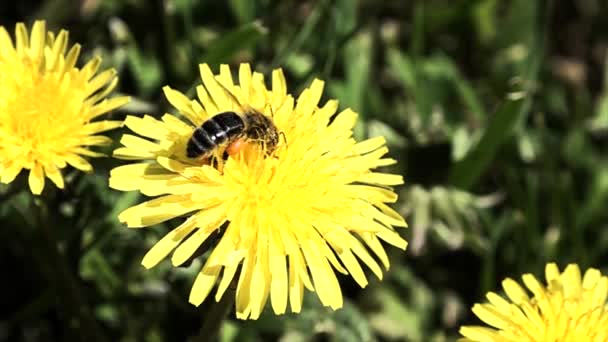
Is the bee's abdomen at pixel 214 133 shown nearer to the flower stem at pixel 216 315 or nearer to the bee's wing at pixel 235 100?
the bee's wing at pixel 235 100

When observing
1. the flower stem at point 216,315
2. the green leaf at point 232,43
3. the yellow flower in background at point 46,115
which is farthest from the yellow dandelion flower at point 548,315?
the green leaf at point 232,43

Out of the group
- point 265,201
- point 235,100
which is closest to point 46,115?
point 235,100

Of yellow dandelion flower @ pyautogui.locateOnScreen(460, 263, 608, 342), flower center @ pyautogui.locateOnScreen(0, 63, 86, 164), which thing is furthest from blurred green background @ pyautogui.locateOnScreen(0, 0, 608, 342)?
yellow dandelion flower @ pyautogui.locateOnScreen(460, 263, 608, 342)

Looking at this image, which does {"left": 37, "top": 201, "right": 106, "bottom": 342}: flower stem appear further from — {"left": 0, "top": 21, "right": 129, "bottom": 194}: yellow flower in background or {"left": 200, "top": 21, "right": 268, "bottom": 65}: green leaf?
{"left": 200, "top": 21, "right": 268, "bottom": 65}: green leaf

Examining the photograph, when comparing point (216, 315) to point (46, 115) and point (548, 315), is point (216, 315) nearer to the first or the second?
point (46, 115)

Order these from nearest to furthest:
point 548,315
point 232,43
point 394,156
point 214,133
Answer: point 214,133 → point 548,315 → point 232,43 → point 394,156
